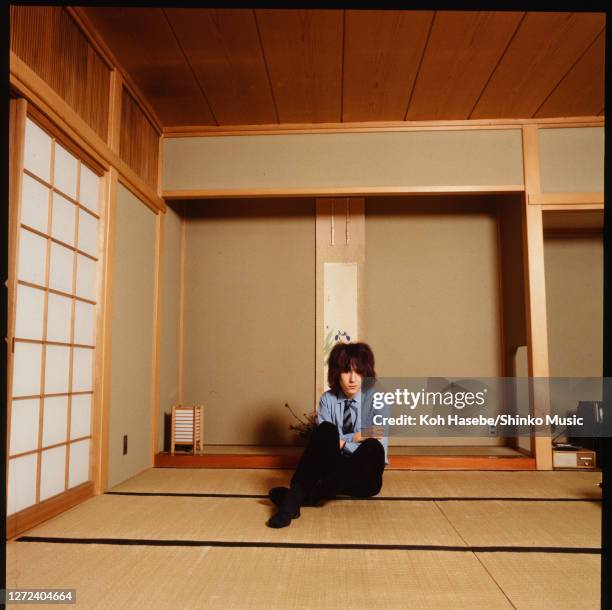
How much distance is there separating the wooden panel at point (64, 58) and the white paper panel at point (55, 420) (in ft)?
4.73

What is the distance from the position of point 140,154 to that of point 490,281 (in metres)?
2.90

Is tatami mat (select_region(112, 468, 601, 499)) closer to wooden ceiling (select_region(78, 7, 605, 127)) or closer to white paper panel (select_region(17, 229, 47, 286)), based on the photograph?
white paper panel (select_region(17, 229, 47, 286))

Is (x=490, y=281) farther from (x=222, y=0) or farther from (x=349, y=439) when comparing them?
(x=222, y=0)

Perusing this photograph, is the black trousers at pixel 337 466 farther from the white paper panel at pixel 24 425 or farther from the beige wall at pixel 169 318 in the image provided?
the beige wall at pixel 169 318

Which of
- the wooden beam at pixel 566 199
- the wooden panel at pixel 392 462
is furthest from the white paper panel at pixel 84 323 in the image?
the wooden beam at pixel 566 199

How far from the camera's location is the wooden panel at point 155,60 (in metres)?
2.82

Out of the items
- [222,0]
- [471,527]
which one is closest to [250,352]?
[471,527]

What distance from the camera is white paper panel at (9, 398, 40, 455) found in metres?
2.28

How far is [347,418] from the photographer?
3.04 metres

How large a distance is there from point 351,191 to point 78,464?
2.49 m

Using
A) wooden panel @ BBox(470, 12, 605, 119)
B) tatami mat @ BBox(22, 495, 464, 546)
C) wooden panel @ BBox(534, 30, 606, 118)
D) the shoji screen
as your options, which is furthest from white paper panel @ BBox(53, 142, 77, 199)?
wooden panel @ BBox(534, 30, 606, 118)

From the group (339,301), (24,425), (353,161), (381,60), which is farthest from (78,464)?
(381,60)

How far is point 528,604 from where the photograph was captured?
1.59 meters

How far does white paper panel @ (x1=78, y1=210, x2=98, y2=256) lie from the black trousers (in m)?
1.57
